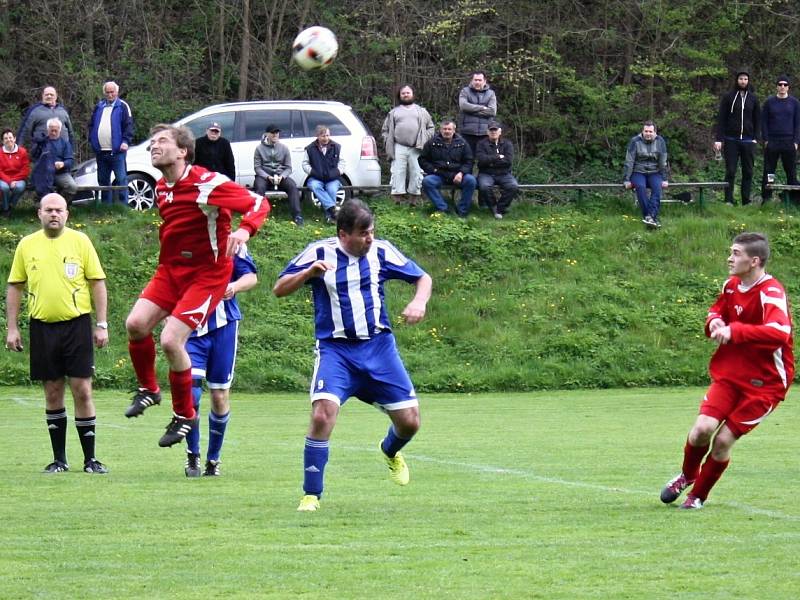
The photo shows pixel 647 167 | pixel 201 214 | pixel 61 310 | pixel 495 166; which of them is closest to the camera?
pixel 201 214

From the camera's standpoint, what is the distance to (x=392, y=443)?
888 cm

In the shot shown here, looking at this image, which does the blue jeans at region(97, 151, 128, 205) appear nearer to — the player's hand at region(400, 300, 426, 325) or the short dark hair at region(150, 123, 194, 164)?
the short dark hair at region(150, 123, 194, 164)

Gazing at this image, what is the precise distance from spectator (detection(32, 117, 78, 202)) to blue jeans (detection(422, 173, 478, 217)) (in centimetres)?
593

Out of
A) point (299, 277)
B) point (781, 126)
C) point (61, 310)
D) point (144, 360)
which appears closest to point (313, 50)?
point (61, 310)

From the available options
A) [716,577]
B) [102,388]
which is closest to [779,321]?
[716,577]


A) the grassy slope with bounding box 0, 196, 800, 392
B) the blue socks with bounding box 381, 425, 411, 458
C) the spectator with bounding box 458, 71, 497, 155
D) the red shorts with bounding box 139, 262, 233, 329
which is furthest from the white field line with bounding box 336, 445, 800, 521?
→ the spectator with bounding box 458, 71, 497, 155

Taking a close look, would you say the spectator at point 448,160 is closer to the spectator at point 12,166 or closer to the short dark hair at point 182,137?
the spectator at point 12,166

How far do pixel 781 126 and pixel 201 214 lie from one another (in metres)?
16.8

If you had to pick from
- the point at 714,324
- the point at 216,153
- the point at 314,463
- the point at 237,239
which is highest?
the point at 216,153

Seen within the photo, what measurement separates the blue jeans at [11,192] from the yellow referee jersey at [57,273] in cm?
1236

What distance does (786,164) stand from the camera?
2428 cm

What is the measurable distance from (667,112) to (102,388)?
58.3 ft

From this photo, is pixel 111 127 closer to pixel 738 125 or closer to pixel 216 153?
pixel 216 153

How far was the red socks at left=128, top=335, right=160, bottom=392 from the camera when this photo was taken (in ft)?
31.4
